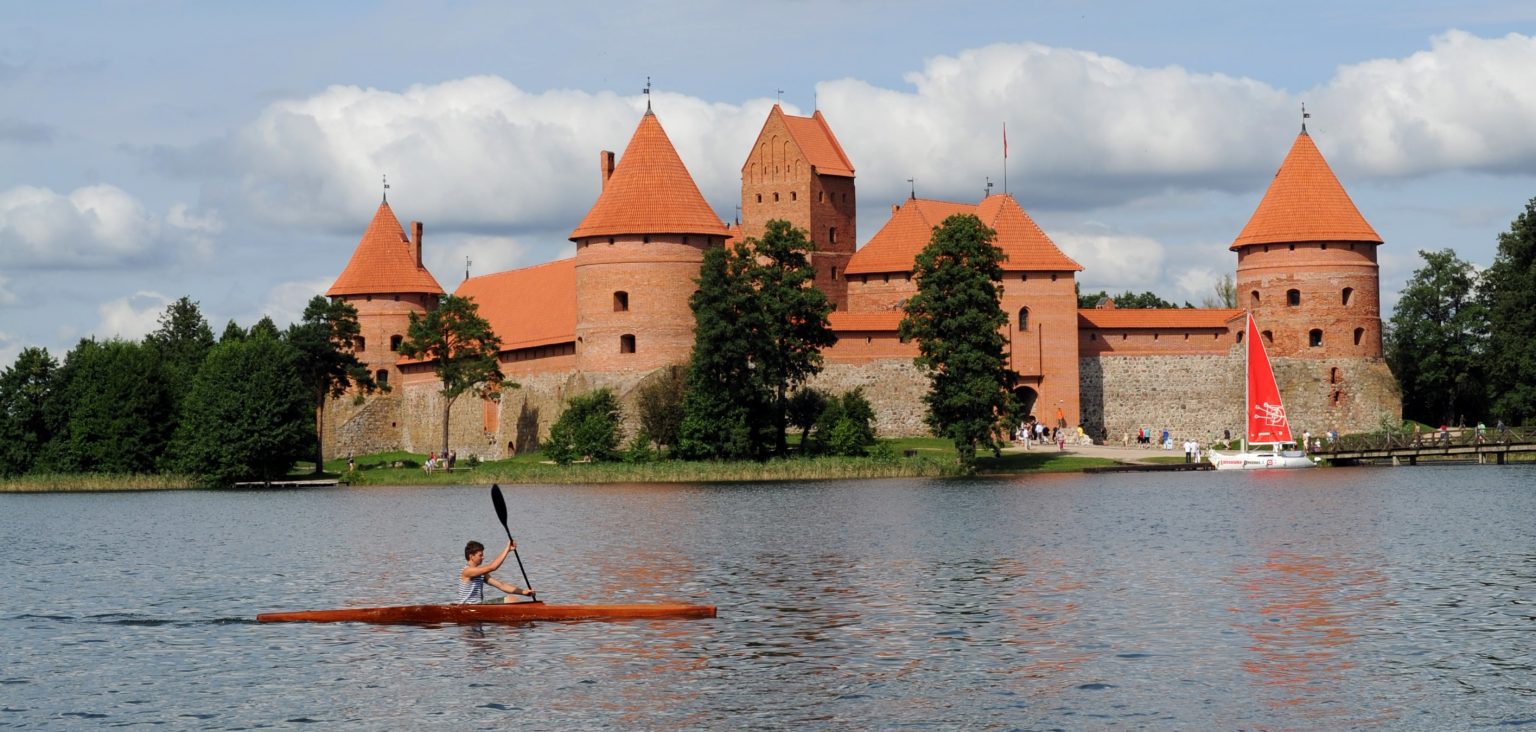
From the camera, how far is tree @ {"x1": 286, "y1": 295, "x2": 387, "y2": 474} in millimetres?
56719

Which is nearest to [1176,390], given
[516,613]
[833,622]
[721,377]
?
[721,377]

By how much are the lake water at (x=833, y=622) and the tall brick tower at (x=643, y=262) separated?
61.5 ft

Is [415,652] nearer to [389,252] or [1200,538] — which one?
[1200,538]

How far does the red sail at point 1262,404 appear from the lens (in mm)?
48125

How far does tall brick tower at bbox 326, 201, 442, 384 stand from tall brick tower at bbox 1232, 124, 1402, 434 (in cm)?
2962

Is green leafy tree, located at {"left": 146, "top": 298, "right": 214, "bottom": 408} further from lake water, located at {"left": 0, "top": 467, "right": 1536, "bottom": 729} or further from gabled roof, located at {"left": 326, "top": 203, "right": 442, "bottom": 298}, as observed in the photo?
lake water, located at {"left": 0, "top": 467, "right": 1536, "bottom": 729}

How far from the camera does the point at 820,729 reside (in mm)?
13508

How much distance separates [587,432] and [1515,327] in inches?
1045

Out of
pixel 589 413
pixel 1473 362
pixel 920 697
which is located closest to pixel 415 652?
Answer: pixel 920 697

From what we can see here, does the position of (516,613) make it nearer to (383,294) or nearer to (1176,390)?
(1176,390)

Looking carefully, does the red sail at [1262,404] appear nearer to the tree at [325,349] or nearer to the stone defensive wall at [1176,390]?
the stone defensive wall at [1176,390]

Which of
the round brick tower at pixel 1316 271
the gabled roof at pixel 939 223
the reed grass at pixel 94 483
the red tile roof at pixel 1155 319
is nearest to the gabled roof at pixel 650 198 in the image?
the gabled roof at pixel 939 223

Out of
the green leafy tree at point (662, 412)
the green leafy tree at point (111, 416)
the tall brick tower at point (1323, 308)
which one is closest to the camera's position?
the green leafy tree at point (662, 412)

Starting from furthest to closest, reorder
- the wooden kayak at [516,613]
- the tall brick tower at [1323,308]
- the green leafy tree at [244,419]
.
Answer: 1. the tall brick tower at [1323,308]
2. the green leafy tree at [244,419]
3. the wooden kayak at [516,613]
